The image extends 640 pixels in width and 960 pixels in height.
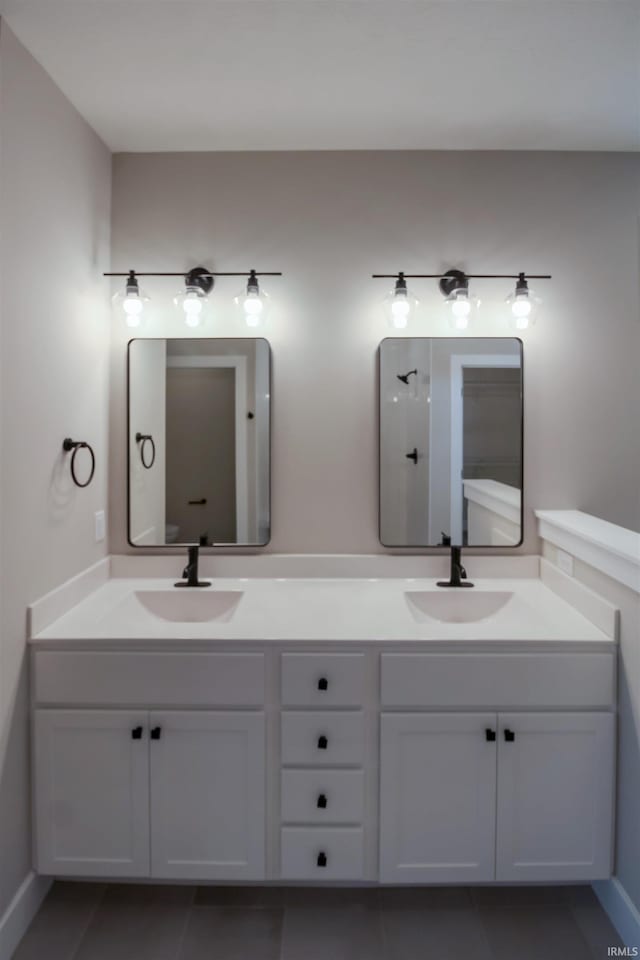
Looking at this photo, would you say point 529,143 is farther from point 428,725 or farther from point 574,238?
point 428,725

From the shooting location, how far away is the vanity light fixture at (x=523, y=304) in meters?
2.09

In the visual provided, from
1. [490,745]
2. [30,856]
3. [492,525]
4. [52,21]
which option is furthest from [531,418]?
[30,856]

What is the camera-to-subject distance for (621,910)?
63.6 inches

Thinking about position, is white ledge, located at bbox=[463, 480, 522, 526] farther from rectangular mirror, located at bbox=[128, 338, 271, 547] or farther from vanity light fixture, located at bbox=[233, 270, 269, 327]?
vanity light fixture, located at bbox=[233, 270, 269, 327]

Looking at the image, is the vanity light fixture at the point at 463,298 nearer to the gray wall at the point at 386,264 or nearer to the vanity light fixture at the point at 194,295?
the gray wall at the point at 386,264

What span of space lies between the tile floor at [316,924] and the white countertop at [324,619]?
83cm

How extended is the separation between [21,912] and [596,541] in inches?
79.8

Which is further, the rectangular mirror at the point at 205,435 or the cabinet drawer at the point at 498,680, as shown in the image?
the rectangular mirror at the point at 205,435

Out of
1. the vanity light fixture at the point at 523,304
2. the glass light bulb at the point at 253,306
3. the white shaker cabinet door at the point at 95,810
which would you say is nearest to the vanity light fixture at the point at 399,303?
the vanity light fixture at the point at 523,304

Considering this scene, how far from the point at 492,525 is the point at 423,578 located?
1.15ft

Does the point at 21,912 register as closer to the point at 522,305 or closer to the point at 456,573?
the point at 456,573

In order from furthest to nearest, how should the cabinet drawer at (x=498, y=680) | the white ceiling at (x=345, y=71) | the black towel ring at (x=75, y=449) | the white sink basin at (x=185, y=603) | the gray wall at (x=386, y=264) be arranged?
the gray wall at (x=386, y=264)
the white sink basin at (x=185, y=603)
the black towel ring at (x=75, y=449)
the cabinet drawer at (x=498, y=680)
the white ceiling at (x=345, y=71)

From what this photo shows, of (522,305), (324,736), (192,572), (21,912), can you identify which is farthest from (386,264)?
(21,912)

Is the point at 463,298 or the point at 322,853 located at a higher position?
the point at 463,298
